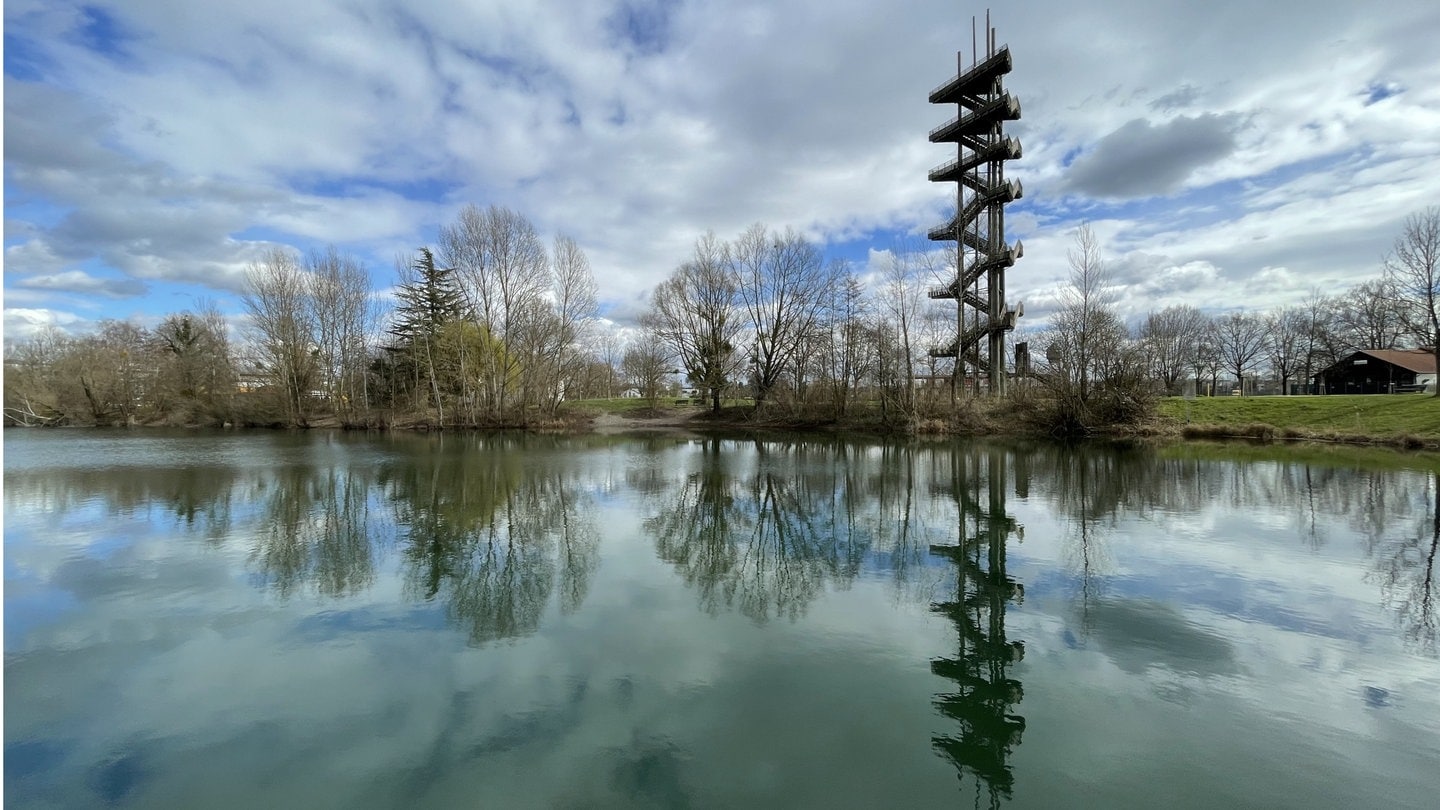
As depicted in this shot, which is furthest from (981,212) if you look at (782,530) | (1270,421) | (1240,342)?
(1240,342)

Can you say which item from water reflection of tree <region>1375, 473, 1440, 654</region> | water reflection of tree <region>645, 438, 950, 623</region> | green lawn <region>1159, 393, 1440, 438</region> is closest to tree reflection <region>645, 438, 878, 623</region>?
water reflection of tree <region>645, 438, 950, 623</region>

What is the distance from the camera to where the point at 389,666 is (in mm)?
6480

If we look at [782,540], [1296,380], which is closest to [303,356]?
[782,540]

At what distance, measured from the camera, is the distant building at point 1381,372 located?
4231 cm

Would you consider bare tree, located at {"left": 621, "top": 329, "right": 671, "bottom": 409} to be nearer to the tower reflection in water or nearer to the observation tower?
the observation tower

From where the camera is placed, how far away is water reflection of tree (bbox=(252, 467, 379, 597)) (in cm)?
927

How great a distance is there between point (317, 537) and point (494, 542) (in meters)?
3.18

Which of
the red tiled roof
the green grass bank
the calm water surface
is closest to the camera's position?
the calm water surface

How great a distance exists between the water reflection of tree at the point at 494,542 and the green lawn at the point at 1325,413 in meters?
28.4

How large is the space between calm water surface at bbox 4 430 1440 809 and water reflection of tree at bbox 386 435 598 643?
8 cm

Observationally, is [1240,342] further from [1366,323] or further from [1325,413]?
[1325,413]

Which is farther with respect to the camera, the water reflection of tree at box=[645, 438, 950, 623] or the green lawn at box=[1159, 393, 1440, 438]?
the green lawn at box=[1159, 393, 1440, 438]

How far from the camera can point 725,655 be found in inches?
264

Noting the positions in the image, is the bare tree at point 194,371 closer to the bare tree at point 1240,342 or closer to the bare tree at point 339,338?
the bare tree at point 339,338
